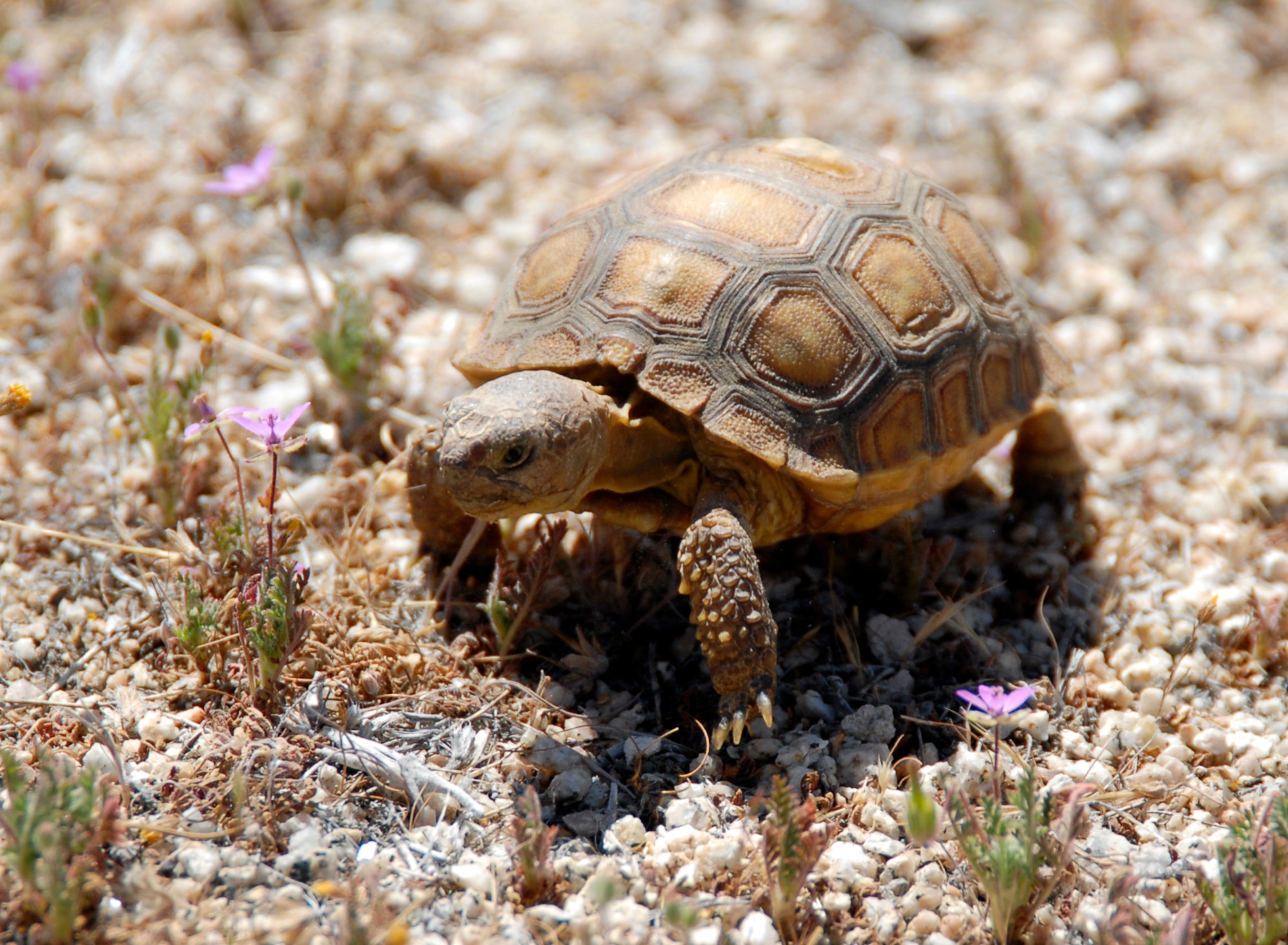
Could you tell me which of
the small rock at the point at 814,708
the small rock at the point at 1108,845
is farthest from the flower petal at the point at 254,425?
the small rock at the point at 1108,845

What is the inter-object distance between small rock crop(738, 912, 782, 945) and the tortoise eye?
1.27m

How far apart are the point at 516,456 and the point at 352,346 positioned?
1.40 meters

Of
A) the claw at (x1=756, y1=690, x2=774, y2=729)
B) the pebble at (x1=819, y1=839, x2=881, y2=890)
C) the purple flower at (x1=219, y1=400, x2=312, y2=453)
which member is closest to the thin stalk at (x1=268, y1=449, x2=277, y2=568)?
the purple flower at (x1=219, y1=400, x2=312, y2=453)

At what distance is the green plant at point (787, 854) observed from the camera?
2398 mm

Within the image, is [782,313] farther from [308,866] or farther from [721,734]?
[308,866]

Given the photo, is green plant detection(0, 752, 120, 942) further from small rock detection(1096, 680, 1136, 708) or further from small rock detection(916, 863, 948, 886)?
small rock detection(1096, 680, 1136, 708)

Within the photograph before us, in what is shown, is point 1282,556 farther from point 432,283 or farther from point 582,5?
point 582,5

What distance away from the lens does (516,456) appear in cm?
272

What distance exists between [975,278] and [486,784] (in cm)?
227

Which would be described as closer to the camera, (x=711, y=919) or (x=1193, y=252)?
(x=711, y=919)

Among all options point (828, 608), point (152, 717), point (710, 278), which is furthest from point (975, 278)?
point (152, 717)

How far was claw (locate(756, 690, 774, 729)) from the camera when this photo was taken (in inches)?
114

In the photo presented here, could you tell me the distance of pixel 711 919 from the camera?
2514 mm

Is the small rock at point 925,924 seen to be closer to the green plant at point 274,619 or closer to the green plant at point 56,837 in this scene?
the green plant at point 274,619
